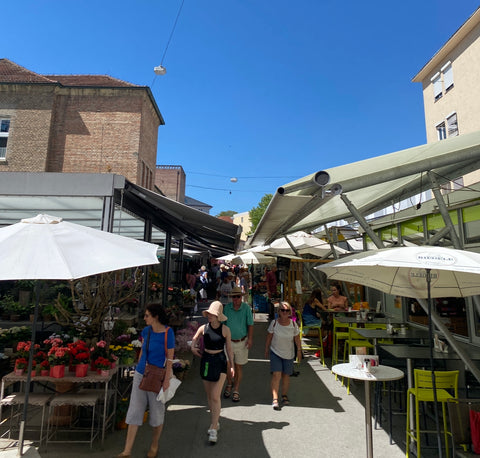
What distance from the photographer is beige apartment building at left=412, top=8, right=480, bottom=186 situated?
1430cm

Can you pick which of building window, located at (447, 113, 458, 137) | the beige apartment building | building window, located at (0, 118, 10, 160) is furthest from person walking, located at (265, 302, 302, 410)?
building window, located at (0, 118, 10, 160)

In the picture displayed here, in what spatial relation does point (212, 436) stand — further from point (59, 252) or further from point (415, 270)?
point (415, 270)

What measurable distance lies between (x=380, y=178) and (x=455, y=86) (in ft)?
51.0

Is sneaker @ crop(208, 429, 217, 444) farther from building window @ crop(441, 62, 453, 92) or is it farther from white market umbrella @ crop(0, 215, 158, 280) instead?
building window @ crop(441, 62, 453, 92)

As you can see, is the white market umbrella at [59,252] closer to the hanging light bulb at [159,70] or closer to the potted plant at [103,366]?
the potted plant at [103,366]

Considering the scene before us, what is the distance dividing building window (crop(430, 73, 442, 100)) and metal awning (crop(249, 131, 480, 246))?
14.1 m

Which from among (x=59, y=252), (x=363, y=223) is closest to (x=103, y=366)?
(x=59, y=252)

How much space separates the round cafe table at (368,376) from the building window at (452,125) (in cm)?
1582

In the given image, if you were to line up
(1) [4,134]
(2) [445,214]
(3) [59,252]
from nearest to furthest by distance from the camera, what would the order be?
1. (3) [59,252]
2. (2) [445,214]
3. (1) [4,134]

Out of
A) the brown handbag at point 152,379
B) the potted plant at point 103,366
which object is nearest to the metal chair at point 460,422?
the brown handbag at point 152,379

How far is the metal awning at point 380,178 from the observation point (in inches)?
146

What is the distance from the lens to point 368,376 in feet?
9.93

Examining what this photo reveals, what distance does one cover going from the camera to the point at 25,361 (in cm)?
372

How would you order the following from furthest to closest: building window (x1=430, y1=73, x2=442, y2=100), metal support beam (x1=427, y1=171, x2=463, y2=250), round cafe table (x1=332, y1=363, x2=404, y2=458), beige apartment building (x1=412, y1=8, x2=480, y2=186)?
building window (x1=430, y1=73, x2=442, y2=100) → beige apartment building (x1=412, y1=8, x2=480, y2=186) → metal support beam (x1=427, y1=171, x2=463, y2=250) → round cafe table (x1=332, y1=363, x2=404, y2=458)
